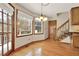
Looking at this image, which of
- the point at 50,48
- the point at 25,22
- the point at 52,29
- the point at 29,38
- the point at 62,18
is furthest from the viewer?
the point at 50,48

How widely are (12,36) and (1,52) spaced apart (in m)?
0.89

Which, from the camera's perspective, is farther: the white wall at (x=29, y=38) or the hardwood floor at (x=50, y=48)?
the hardwood floor at (x=50, y=48)

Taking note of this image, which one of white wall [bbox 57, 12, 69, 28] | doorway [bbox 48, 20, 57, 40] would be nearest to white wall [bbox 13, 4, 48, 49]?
doorway [bbox 48, 20, 57, 40]

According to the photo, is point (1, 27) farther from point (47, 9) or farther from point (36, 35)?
point (47, 9)

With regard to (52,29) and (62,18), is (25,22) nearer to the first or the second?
(52,29)

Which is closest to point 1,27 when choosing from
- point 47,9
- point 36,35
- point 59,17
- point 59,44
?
point 36,35

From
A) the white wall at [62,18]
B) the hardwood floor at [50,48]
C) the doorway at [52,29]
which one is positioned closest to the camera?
the doorway at [52,29]

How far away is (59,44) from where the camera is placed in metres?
3.94

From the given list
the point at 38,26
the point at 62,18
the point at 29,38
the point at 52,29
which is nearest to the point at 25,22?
the point at 38,26

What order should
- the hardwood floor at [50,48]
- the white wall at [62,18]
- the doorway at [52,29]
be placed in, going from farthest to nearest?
the hardwood floor at [50,48] → the white wall at [62,18] → the doorway at [52,29]

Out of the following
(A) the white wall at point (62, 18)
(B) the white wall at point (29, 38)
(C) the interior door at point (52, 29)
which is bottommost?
(B) the white wall at point (29, 38)

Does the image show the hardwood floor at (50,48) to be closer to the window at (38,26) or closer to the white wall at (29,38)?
the white wall at (29,38)

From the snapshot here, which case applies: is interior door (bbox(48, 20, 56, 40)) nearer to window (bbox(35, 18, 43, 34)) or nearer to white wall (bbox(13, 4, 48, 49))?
white wall (bbox(13, 4, 48, 49))

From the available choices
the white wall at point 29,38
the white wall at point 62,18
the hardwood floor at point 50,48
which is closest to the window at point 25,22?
the white wall at point 29,38
